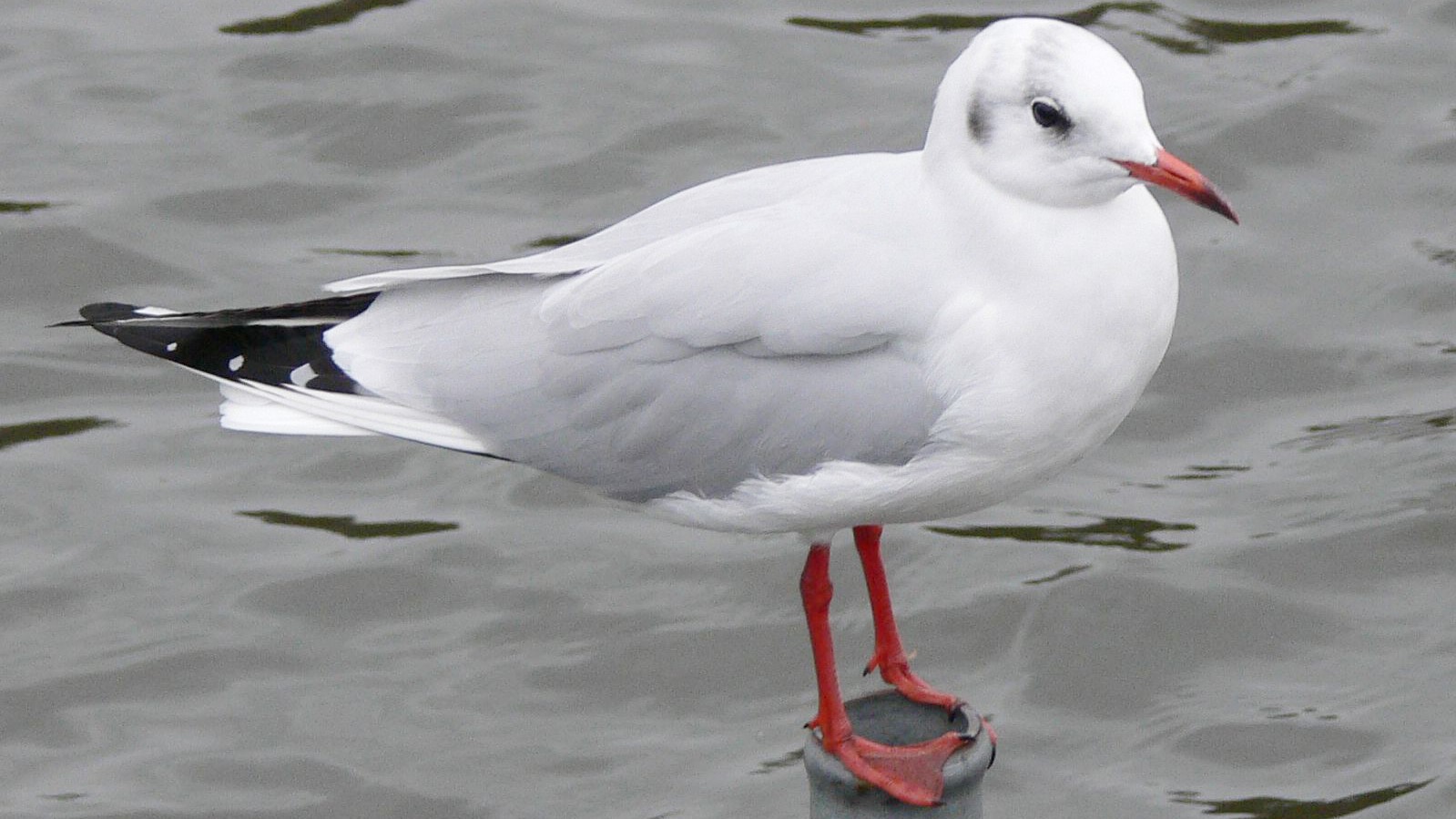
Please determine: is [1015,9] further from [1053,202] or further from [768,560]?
[1053,202]

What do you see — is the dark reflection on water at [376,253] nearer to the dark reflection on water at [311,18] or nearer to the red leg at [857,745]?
the dark reflection on water at [311,18]

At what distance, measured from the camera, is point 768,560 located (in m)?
6.96

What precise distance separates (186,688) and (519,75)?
354cm

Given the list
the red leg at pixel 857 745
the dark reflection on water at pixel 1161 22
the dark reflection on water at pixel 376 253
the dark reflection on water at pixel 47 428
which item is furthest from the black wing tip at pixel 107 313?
the dark reflection on water at pixel 1161 22

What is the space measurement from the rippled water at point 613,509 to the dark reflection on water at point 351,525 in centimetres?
2

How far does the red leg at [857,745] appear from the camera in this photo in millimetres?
4055

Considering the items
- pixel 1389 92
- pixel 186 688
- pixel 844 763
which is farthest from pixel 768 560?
pixel 1389 92

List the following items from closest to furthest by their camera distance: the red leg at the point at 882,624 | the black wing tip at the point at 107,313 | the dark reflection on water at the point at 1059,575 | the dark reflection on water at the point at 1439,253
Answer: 1. the black wing tip at the point at 107,313
2. the red leg at the point at 882,624
3. the dark reflection on water at the point at 1059,575
4. the dark reflection on water at the point at 1439,253

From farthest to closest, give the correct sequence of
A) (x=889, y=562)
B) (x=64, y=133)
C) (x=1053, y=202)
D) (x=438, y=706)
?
(x=64, y=133) < (x=889, y=562) < (x=438, y=706) < (x=1053, y=202)

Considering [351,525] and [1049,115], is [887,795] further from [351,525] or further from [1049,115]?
[351,525]

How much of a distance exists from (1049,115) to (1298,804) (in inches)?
101

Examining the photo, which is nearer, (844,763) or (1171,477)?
(844,763)

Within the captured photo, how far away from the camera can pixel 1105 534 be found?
690 cm

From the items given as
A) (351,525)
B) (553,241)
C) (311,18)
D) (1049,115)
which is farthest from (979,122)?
(311,18)
